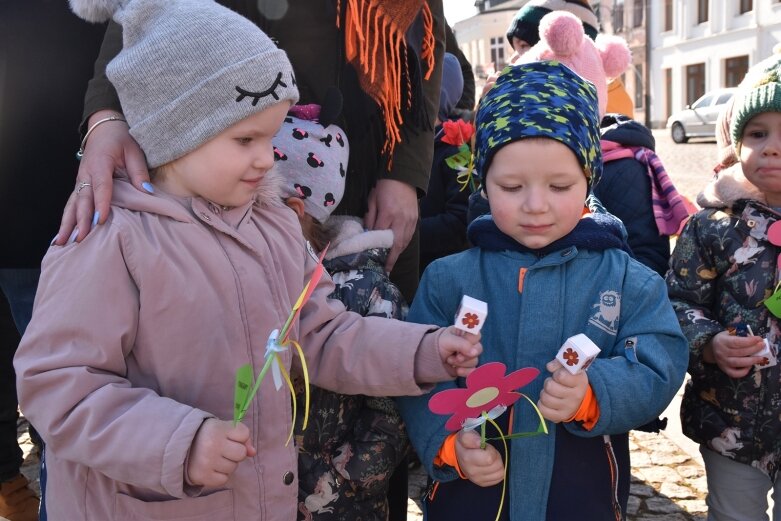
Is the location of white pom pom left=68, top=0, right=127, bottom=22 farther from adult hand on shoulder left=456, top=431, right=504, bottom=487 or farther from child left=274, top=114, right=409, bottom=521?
adult hand on shoulder left=456, top=431, right=504, bottom=487

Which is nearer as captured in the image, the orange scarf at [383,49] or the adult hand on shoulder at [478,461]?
the adult hand on shoulder at [478,461]

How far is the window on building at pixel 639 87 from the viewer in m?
31.4

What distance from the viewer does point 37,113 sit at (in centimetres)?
236

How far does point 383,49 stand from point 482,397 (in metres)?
1.11

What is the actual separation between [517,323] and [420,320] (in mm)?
255

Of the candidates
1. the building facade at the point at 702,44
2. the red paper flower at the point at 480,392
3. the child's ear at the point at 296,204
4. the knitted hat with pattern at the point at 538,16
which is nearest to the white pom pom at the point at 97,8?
the child's ear at the point at 296,204

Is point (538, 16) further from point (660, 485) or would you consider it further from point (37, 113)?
point (37, 113)

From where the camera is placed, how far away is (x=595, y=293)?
70.0 inches

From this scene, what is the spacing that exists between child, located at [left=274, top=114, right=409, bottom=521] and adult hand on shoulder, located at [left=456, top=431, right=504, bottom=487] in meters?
0.42

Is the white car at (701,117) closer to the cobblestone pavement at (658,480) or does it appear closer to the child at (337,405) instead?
the cobblestone pavement at (658,480)

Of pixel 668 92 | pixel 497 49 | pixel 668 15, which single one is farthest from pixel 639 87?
pixel 497 49

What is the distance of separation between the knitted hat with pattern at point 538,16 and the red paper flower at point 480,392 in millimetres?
2732

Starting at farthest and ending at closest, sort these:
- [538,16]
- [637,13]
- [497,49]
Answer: [497,49] < [637,13] < [538,16]

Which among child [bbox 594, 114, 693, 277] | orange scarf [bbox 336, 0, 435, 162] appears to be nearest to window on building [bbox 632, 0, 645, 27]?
child [bbox 594, 114, 693, 277]
